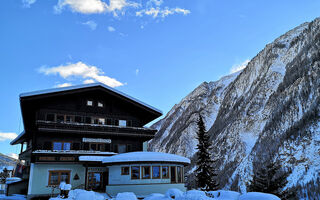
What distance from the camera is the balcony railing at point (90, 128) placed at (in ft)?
89.6

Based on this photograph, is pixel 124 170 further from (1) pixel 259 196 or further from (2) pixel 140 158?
(1) pixel 259 196

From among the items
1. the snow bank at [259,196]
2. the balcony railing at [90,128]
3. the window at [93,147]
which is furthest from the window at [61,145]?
the snow bank at [259,196]

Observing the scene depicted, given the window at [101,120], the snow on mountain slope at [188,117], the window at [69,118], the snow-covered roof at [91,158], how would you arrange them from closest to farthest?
the snow-covered roof at [91,158] < the window at [69,118] < the window at [101,120] < the snow on mountain slope at [188,117]

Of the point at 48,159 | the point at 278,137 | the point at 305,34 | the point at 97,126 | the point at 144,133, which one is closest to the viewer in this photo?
the point at 48,159

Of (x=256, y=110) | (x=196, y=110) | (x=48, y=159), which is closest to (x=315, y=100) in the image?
(x=256, y=110)

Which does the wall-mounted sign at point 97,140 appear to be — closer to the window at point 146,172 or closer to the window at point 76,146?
the window at point 76,146

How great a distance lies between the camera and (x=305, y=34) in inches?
2975

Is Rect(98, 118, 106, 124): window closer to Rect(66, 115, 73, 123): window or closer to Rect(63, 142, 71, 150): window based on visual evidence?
Rect(66, 115, 73, 123): window

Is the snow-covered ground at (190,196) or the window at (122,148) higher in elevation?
the window at (122,148)

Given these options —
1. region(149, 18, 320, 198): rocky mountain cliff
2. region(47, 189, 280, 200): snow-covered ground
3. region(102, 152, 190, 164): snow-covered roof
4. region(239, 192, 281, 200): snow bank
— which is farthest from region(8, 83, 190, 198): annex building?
region(149, 18, 320, 198): rocky mountain cliff

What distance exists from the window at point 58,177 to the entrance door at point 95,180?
2189 millimetres

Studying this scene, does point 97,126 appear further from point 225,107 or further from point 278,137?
point 225,107

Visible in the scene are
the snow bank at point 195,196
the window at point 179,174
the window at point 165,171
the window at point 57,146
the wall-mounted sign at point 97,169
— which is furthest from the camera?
the window at point 57,146

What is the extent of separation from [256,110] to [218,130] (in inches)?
620
